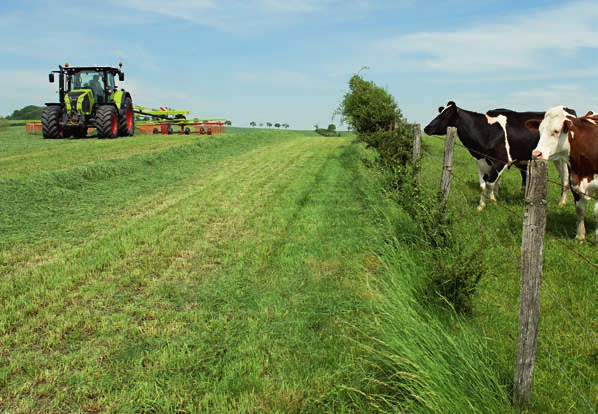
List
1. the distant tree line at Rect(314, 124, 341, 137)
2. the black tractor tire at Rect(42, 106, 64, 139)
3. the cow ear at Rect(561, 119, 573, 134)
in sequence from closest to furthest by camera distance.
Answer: the cow ear at Rect(561, 119, 573, 134)
the black tractor tire at Rect(42, 106, 64, 139)
the distant tree line at Rect(314, 124, 341, 137)

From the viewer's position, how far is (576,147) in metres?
6.86

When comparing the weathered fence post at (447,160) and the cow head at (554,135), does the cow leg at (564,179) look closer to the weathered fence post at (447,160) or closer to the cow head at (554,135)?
the cow head at (554,135)

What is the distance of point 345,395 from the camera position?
3.15m

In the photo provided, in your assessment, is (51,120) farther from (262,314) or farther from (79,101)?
(262,314)

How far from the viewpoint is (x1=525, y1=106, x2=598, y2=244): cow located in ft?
22.2

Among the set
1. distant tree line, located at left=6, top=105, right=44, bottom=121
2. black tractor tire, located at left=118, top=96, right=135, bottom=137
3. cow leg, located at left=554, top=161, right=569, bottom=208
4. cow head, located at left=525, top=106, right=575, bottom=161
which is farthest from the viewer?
distant tree line, located at left=6, top=105, right=44, bottom=121

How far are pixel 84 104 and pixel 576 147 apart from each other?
63.6ft

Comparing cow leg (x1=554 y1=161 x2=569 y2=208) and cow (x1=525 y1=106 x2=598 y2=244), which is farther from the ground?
cow (x1=525 y1=106 x2=598 y2=244)

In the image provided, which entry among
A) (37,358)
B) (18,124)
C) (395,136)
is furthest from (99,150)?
(18,124)

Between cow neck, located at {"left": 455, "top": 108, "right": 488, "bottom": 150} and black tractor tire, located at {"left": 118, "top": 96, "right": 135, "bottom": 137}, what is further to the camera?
black tractor tire, located at {"left": 118, "top": 96, "right": 135, "bottom": 137}

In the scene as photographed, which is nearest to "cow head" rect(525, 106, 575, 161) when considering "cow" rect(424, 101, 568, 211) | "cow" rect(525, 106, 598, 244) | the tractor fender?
"cow" rect(525, 106, 598, 244)

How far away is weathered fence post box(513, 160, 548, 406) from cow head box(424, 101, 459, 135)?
8.12 metres

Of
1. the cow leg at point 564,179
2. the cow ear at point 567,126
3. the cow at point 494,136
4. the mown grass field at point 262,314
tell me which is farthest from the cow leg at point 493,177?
the cow ear at point 567,126

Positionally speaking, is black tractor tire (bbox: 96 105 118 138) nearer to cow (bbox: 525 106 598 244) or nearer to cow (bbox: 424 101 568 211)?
cow (bbox: 424 101 568 211)
